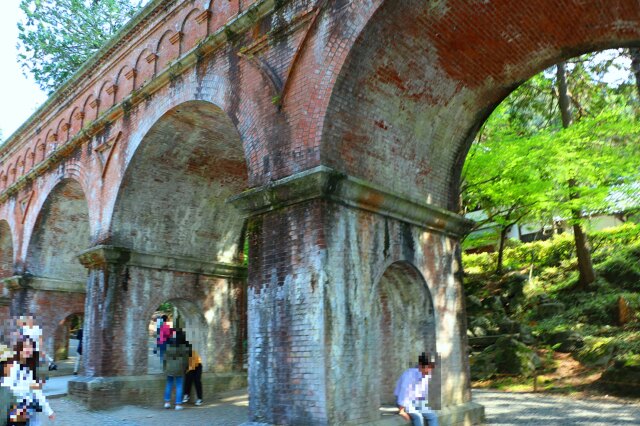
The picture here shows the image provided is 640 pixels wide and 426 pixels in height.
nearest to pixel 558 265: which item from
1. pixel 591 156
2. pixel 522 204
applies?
pixel 522 204

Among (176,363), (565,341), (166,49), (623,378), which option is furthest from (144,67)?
(565,341)

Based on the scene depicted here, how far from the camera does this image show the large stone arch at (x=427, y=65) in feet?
22.0

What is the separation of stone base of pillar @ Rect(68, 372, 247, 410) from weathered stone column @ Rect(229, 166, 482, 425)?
4.99m

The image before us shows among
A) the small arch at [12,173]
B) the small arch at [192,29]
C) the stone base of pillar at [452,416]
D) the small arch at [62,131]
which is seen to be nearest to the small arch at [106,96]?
the small arch at [62,131]

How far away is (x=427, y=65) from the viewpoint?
750 cm

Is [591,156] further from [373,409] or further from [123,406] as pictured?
[123,406]

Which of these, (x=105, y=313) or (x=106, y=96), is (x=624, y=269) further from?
(x=106, y=96)

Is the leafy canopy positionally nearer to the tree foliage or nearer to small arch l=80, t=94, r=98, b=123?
the tree foliage

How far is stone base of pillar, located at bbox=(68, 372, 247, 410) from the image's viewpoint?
10328 millimetres

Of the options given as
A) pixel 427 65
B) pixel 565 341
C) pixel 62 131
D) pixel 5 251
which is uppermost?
pixel 62 131

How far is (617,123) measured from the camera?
38.3ft

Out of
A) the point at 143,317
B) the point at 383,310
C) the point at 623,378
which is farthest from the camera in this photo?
the point at 143,317

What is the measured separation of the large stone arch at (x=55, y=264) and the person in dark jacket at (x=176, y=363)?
21.8ft

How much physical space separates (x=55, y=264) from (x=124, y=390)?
23.1ft
